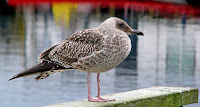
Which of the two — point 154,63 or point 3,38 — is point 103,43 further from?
point 3,38

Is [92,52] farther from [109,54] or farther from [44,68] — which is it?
[44,68]

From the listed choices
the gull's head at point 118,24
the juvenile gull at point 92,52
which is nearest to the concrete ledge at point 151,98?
the juvenile gull at point 92,52

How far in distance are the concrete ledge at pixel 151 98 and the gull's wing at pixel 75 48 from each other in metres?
0.56

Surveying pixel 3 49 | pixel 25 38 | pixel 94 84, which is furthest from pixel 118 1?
pixel 94 84

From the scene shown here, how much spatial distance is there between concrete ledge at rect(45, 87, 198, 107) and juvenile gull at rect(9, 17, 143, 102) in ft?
0.64

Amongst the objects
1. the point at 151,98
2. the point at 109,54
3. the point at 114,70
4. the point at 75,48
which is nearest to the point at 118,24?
the point at 109,54

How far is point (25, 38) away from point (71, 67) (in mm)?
20313

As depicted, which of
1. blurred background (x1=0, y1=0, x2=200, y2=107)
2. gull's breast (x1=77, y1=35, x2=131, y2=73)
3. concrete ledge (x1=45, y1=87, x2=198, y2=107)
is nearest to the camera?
gull's breast (x1=77, y1=35, x2=131, y2=73)

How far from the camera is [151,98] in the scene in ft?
21.2

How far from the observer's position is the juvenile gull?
5949 mm

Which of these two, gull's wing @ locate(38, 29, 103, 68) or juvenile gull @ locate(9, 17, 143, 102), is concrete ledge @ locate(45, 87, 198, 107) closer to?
juvenile gull @ locate(9, 17, 143, 102)

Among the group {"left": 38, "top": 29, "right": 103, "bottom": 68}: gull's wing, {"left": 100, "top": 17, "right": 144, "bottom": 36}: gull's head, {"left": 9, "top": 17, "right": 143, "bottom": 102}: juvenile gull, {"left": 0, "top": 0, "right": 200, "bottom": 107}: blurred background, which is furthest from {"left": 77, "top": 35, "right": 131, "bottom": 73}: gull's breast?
{"left": 0, "top": 0, "right": 200, "bottom": 107}: blurred background

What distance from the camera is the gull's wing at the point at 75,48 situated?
240 inches

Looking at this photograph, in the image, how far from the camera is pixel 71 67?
622 centimetres
